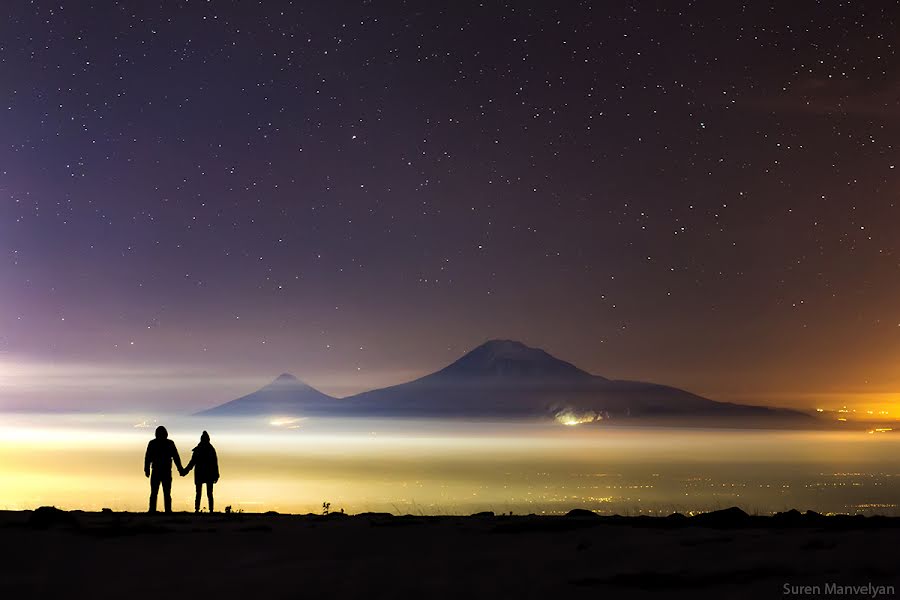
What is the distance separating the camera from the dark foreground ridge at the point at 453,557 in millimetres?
9148

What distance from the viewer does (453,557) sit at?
11391 millimetres

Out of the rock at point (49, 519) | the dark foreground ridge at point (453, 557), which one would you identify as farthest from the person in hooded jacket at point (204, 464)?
the rock at point (49, 519)

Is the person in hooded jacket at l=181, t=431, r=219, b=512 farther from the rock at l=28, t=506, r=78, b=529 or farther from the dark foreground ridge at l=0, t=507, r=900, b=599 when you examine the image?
the rock at l=28, t=506, r=78, b=529

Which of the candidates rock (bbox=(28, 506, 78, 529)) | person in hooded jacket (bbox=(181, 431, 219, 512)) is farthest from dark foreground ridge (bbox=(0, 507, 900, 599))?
person in hooded jacket (bbox=(181, 431, 219, 512))

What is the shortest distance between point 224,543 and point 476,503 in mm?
108056

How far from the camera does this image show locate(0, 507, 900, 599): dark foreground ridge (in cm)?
915

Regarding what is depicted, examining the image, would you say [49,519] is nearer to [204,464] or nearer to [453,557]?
[204,464]

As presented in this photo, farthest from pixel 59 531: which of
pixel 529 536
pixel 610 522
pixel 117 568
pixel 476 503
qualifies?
pixel 476 503

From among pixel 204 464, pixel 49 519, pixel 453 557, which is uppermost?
pixel 204 464

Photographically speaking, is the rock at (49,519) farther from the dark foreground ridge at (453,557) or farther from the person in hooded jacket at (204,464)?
the person in hooded jacket at (204,464)

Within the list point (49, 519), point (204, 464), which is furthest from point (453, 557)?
point (204, 464)

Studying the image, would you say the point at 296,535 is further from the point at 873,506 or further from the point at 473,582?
the point at 873,506

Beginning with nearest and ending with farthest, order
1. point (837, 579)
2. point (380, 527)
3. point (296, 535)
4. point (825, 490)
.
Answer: point (837, 579) < point (296, 535) < point (380, 527) < point (825, 490)

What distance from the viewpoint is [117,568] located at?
10875 millimetres
